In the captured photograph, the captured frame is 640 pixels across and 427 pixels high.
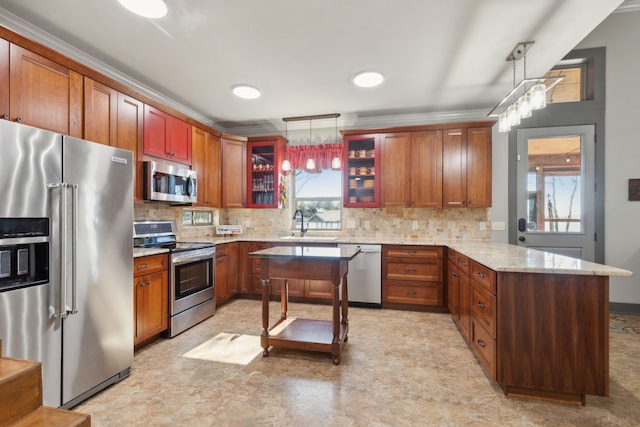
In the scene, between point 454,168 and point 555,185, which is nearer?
point 555,185

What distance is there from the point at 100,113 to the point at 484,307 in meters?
3.65

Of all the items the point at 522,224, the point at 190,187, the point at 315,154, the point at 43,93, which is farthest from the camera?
the point at 315,154

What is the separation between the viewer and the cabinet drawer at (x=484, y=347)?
2.12 metres

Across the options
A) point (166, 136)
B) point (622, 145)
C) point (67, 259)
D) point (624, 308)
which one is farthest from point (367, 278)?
point (622, 145)

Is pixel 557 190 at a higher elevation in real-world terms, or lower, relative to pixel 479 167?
lower

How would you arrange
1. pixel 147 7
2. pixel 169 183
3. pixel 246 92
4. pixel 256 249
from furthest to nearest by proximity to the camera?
1. pixel 256 249
2. pixel 246 92
3. pixel 169 183
4. pixel 147 7

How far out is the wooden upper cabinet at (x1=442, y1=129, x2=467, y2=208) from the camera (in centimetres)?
Answer: 405

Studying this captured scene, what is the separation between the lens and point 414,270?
3.88 m

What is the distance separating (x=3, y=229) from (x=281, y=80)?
2621 mm

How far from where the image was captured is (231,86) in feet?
11.3

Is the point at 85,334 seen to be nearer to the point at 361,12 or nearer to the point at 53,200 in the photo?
the point at 53,200

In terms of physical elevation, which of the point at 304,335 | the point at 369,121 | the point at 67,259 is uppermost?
the point at 369,121

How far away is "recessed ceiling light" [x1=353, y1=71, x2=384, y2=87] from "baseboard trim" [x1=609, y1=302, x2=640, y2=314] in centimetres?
413

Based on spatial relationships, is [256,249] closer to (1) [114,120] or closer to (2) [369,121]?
(1) [114,120]
